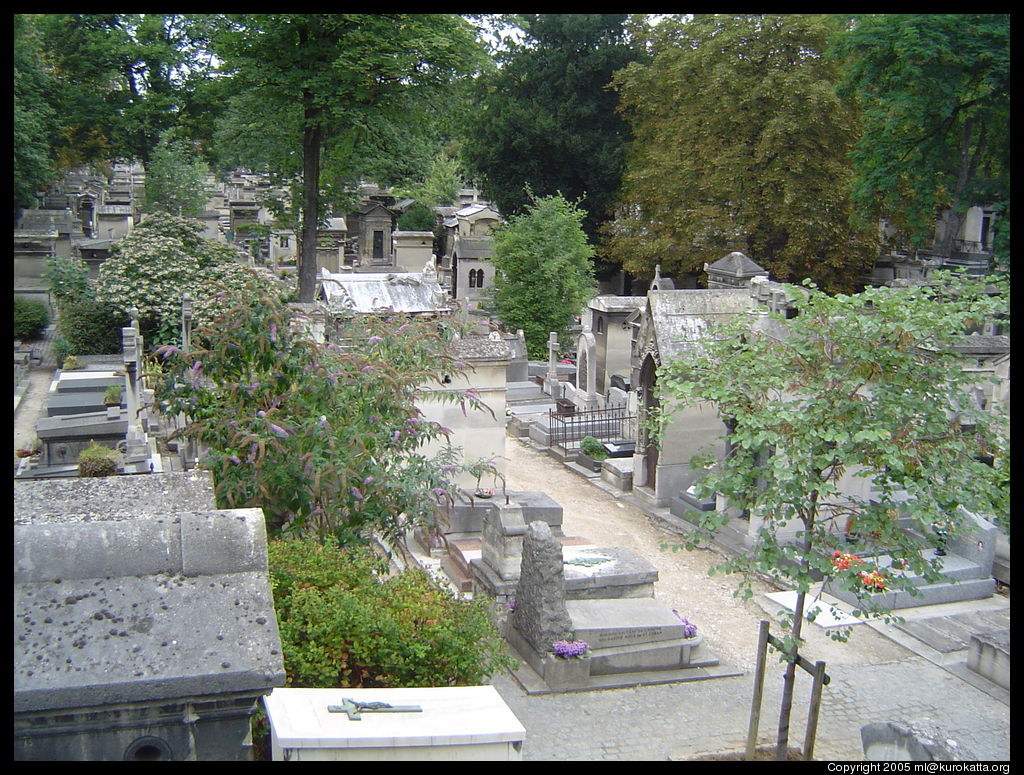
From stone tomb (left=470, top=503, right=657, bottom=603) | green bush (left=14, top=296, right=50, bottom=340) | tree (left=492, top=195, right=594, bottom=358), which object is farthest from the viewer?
tree (left=492, top=195, right=594, bottom=358)

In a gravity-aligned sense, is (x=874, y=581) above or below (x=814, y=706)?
above

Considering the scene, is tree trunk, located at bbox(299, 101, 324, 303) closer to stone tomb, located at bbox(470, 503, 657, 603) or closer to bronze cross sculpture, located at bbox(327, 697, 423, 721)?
stone tomb, located at bbox(470, 503, 657, 603)

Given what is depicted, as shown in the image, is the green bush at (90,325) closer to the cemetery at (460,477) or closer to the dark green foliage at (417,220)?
the cemetery at (460,477)

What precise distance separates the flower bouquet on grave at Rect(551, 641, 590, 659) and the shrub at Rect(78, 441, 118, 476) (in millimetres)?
7034

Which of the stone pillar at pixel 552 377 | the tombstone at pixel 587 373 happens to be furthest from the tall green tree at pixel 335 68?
the tombstone at pixel 587 373

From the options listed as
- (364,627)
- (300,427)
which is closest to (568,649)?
(300,427)

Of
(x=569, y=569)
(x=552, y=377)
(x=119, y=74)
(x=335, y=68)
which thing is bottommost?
(x=569, y=569)

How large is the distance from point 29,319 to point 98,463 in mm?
15084

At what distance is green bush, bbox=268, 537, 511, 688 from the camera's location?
26.7ft

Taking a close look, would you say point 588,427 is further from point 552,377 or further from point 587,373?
point 552,377

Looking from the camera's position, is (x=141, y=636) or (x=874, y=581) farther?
(x=874, y=581)

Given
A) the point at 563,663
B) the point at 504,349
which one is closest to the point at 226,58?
the point at 504,349

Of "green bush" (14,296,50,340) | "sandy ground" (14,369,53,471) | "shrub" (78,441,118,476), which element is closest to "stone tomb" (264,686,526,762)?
"shrub" (78,441,118,476)

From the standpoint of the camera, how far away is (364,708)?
664cm
